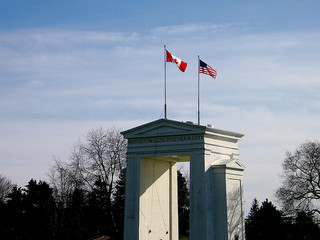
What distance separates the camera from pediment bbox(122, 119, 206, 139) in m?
26.1

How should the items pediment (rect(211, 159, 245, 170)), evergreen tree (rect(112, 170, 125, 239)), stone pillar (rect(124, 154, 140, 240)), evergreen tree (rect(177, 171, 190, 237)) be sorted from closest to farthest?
1. pediment (rect(211, 159, 245, 170))
2. stone pillar (rect(124, 154, 140, 240))
3. evergreen tree (rect(112, 170, 125, 239))
4. evergreen tree (rect(177, 171, 190, 237))

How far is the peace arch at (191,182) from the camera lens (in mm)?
25500

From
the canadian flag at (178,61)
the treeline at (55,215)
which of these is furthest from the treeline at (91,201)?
the canadian flag at (178,61)

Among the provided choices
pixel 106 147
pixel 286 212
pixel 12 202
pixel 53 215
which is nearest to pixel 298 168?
pixel 286 212

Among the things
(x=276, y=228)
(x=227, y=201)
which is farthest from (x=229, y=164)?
(x=276, y=228)

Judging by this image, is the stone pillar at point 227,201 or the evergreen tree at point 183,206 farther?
the evergreen tree at point 183,206

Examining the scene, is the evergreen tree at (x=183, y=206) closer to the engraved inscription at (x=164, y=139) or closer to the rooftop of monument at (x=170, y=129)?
the rooftop of monument at (x=170, y=129)

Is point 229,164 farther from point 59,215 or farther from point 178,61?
point 59,215

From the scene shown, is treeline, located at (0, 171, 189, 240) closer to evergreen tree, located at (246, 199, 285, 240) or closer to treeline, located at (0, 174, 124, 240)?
treeline, located at (0, 174, 124, 240)

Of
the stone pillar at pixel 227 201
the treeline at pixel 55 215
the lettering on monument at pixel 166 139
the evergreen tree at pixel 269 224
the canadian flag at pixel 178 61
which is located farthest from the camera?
the treeline at pixel 55 215

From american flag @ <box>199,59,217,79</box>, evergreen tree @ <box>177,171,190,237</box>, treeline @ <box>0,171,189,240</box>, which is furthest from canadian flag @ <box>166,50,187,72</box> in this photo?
evergreen tree @ <box>177,171,190,237</box>

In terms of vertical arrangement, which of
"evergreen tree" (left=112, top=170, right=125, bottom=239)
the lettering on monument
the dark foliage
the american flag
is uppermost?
the american flag

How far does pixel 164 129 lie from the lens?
27281 millimetres

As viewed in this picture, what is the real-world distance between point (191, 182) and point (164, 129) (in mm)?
3796
